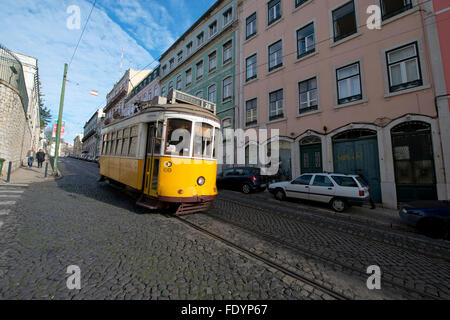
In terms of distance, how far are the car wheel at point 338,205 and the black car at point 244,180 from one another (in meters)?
4.28

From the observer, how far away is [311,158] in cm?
1193

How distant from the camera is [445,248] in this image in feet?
14.3

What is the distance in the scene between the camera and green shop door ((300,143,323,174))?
1157 cm

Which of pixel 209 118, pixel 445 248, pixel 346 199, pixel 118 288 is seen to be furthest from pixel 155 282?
pixel 346 199

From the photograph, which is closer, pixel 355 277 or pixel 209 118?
pixel 355 277

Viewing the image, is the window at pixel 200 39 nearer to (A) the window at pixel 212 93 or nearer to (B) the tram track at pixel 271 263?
(A) the window at pixel 212 93

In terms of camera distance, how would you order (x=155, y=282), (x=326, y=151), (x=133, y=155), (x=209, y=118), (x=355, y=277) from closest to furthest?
(x=155, y=282)
(x=355, y=277)
(x=209, y=118)
(x=133, y=155)
(x=326, y=151)

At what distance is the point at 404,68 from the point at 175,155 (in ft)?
37.6

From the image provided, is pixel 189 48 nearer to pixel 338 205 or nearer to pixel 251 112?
pixel 251 112

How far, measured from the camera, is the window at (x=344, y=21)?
1092 cm

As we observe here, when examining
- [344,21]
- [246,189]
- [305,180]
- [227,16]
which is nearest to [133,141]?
[246,189]
